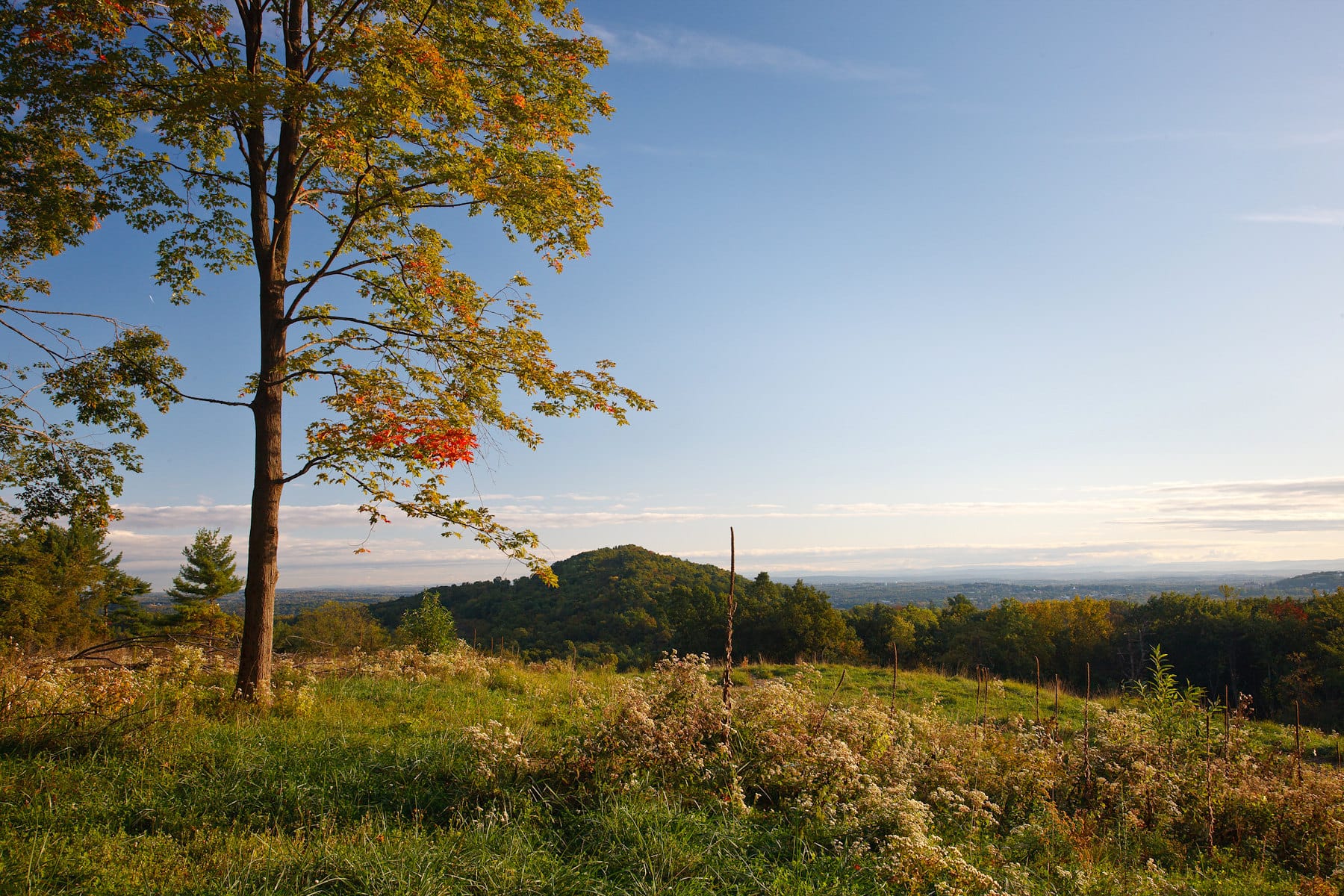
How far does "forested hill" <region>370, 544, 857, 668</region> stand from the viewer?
1683 inches

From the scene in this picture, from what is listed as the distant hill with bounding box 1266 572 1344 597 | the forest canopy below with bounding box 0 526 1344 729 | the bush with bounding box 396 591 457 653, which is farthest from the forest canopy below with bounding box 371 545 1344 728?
the distant hill with bounding box 1266 572 1344 597

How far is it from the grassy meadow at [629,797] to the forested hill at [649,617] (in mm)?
30398

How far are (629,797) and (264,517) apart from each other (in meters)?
5.78

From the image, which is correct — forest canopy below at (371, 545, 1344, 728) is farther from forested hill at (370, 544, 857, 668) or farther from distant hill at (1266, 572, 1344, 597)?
distant hill at (1266, 572, 1344, 597)

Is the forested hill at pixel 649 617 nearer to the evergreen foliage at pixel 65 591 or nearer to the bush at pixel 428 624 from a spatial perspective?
the bush at pixel 428 624

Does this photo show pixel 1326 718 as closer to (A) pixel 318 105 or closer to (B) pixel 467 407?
(B) pixel 467 407

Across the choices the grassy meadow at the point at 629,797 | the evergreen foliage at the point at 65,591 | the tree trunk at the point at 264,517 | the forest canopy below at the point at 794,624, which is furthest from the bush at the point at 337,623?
the grassy meadow at the point at 629,797

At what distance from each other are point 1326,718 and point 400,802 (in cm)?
3409

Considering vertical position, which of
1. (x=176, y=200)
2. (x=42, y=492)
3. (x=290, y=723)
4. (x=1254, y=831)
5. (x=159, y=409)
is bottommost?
(x=1254, y=831)

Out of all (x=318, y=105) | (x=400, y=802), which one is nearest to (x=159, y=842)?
(x=400, y=802)

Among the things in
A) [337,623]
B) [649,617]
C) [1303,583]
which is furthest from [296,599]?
[1303,583]

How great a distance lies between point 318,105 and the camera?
6.39m

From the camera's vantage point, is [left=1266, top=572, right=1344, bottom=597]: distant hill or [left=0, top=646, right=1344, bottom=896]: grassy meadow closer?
[left=0, top=646, right=1344, bottom=896]: grassy meadow

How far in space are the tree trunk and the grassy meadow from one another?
51 cm
